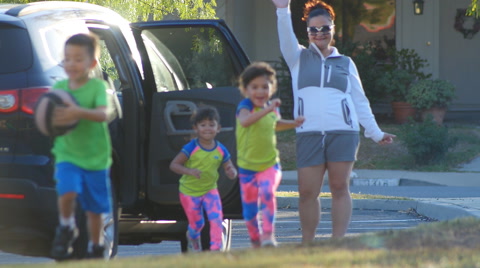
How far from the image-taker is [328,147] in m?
6.71

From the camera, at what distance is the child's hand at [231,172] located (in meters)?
6.54

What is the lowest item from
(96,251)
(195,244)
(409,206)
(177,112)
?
(409,206)

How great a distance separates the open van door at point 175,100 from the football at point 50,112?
6.54ft

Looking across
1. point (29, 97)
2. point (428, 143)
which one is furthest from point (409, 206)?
point (29, 97)

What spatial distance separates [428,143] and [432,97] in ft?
11.5

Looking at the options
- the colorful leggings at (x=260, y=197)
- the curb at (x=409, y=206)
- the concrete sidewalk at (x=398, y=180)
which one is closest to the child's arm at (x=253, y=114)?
the colorful leggings at (x=260, y=197)

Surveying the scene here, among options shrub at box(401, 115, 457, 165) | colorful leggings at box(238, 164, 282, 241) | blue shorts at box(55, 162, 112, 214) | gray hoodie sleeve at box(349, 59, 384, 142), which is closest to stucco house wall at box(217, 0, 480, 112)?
shrub at box(401, 115, 457, 165)

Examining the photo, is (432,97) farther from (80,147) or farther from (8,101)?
(80,147)

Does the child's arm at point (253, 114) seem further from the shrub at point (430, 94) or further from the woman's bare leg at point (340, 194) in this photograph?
the shrub at point (430, 94)

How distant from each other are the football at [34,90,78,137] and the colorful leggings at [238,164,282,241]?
56.4 inches

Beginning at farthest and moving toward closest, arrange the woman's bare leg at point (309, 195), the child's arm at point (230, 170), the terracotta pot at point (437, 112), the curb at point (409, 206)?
1. the terracotta pot at point (437, 112)
2. the curb at point (409, 206)
3. the woman's bare leg at point (309, 195)
4. the child's arm at point (230, 170)

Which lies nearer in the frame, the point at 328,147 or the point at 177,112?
the point at 328,147

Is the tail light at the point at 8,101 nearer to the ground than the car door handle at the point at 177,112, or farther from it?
farther from it

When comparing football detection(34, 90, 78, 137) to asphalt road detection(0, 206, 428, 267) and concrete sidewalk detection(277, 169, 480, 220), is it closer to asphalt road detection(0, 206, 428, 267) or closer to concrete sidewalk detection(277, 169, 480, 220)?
asphalt road detection(0, 206, 428, 267)
